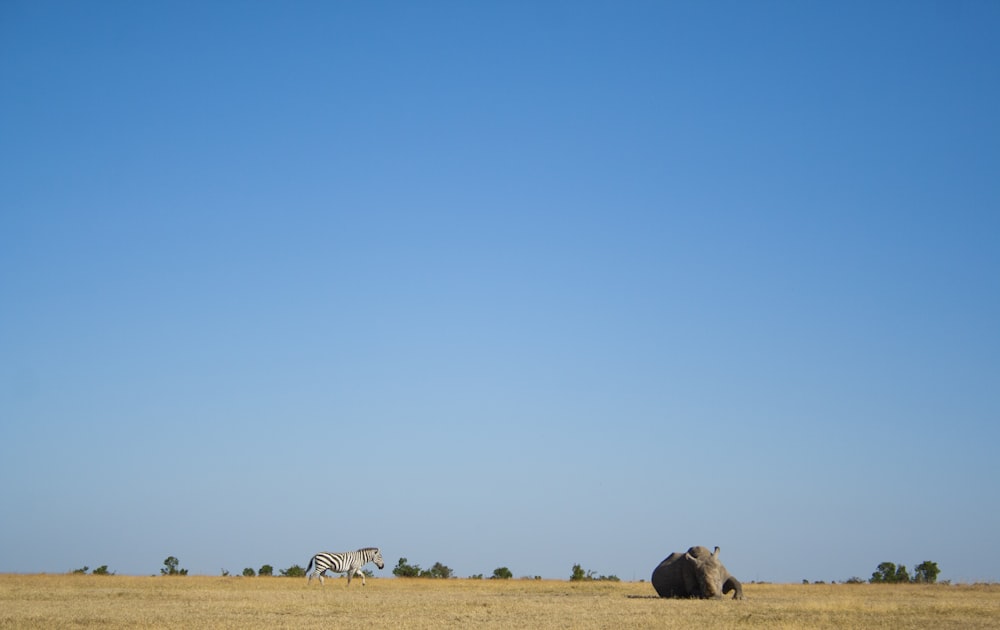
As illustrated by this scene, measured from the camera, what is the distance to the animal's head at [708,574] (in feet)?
115

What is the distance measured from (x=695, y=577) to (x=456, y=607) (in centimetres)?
963

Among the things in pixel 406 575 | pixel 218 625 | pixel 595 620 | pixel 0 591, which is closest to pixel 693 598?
pixel 595 620

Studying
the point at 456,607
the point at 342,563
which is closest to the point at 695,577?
the point at 456,607

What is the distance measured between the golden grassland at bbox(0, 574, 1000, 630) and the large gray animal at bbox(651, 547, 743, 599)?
0.79 metres

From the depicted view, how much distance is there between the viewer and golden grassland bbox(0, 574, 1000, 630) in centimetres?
2591

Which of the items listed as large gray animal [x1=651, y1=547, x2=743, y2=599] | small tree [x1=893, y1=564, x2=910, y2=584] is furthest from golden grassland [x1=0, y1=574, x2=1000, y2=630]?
small tree [x1=893, y1=564, x2=910, y2=584]

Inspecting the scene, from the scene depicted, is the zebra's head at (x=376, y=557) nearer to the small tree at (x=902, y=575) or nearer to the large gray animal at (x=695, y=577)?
the large gray animal at (x=695, y=577)

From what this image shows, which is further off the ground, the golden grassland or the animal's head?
the animal's head

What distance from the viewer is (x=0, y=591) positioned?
36.8m

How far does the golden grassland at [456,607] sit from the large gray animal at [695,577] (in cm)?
79

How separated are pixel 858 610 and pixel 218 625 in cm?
1943

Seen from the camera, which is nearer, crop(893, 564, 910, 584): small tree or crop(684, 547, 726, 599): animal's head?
crop(684, 547, 726, 599): animal's head

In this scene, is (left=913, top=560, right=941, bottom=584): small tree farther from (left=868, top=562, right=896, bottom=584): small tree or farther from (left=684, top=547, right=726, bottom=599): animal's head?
(left=684, top=547, right=726, bottom=599): animal's head

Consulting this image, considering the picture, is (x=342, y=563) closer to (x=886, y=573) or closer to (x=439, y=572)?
(x=439, y=572)
